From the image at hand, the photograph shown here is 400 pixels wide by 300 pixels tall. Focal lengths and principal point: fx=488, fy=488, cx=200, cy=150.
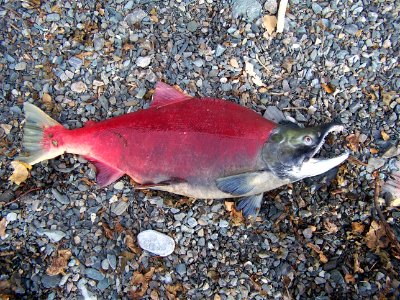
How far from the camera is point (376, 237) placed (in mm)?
3504

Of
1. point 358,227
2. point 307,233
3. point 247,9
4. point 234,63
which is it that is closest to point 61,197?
point 234,63

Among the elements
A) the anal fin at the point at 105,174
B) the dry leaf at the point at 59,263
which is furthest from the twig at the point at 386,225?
the dry leaf at the point at 59,263

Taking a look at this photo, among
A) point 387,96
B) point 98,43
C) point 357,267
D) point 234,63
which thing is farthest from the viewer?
point 98,43

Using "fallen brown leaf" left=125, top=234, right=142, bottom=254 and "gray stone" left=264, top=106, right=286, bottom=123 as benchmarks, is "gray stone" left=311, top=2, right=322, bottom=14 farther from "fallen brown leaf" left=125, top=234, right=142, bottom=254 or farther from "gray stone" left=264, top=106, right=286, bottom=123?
"fallen brown leaf" left=125, top=234, right=142, bottom=254

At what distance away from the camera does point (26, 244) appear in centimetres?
359

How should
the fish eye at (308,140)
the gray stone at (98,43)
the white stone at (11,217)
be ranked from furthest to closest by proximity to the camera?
1. the gray stone at (98,43)
2. the white stone at (11,217)
3. the fish eye at (308,140)

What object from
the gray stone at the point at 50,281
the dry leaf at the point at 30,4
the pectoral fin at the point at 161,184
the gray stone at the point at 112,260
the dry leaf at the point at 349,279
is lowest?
the gray stone at the point at 50,281

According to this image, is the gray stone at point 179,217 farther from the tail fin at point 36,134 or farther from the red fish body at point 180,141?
the tail fin at point 36,134

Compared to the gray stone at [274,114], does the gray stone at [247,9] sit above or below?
above

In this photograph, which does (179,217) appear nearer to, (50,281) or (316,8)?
(50,281)

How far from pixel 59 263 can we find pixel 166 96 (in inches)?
56.8

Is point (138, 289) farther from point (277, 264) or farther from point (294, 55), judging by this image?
point (294, 55)

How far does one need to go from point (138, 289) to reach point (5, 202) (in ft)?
3.95

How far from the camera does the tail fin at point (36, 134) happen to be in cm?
359
